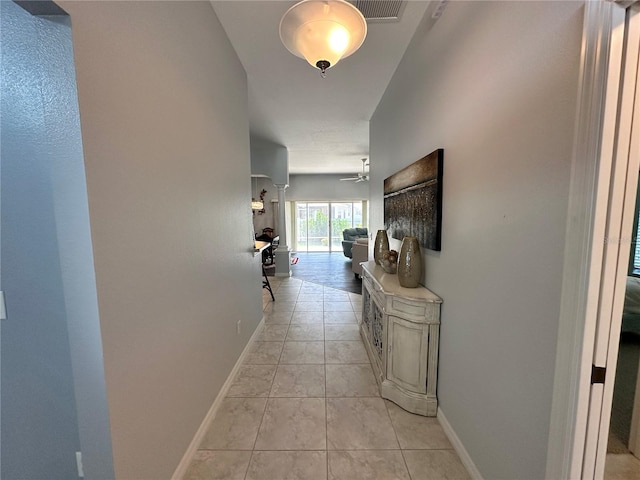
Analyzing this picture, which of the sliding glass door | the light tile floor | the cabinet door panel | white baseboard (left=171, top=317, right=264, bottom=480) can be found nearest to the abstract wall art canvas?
the cabinet door panel

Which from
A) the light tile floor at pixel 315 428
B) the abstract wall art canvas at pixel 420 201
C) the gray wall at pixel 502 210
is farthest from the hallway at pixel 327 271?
the gray wall at pixel 502 210

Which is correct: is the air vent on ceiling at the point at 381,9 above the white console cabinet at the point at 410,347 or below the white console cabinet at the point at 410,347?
above

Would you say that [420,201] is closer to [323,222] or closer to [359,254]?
[359,254]

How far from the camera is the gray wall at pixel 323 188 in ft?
29.3

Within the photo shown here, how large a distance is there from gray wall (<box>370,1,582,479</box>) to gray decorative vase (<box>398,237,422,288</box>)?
176mm

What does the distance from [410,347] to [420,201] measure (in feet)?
3.43

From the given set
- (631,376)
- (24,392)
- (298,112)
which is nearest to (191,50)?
(24,392)

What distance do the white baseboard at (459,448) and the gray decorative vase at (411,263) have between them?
33.8 inches

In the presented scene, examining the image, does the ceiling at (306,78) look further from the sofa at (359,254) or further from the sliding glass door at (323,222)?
the sliding glass door at (323,222)

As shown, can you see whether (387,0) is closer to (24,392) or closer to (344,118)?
(344,118)

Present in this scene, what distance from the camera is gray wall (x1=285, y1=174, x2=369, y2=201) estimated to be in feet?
29.3

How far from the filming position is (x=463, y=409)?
56.7 inches

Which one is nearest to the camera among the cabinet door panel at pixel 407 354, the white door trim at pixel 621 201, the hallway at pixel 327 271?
the white door trim at pixel 621 201

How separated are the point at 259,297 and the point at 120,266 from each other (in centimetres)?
225
